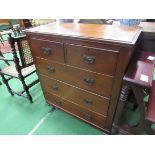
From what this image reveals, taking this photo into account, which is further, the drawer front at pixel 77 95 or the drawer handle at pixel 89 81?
the drawer front at pixel 77 95

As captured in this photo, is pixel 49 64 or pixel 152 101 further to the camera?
pixel 49 64

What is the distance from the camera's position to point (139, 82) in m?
0.91

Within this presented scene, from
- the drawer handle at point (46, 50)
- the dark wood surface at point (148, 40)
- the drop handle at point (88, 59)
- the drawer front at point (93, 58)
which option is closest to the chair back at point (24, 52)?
the drawer handle at point (46, 50)

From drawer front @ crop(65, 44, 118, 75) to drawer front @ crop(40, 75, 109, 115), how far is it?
310 millimetres

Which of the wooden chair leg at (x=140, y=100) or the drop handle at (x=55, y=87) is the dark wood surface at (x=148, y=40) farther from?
the drop handle at (x=55, y=87)

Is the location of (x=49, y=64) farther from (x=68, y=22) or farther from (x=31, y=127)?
(x=31, y=127)

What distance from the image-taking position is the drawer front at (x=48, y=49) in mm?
1153

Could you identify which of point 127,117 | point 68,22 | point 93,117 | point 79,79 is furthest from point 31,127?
point 68,22

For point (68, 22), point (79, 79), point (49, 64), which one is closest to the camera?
point (79, 79)

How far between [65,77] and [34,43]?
47 cm

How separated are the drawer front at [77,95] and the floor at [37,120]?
344 millimetres

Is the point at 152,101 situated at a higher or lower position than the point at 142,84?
lower

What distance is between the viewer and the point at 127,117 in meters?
1.68

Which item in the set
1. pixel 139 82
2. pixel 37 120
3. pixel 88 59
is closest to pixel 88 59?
pixel 88 59
